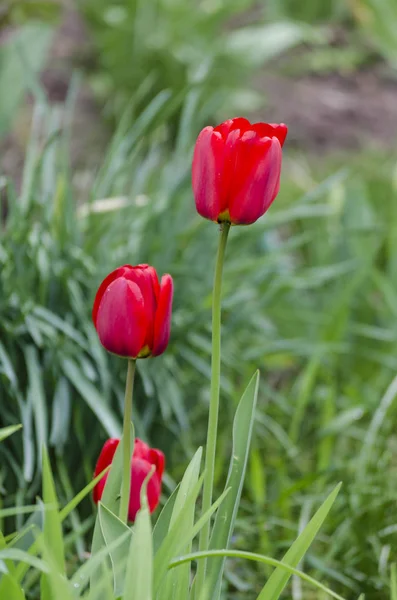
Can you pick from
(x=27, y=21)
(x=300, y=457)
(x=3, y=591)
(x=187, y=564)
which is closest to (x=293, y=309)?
(x=300, y=457)

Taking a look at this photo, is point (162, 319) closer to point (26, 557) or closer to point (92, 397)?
point (26, 557)

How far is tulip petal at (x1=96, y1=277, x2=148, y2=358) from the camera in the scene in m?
0.90

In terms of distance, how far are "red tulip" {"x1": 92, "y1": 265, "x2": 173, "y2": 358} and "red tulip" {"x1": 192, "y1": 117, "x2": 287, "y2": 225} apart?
10cm

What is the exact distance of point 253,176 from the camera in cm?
90

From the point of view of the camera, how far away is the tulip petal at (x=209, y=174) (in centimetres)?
90

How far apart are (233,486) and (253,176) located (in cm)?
34

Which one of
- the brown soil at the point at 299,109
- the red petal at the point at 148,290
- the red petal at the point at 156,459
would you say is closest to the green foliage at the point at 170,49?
the brown soil at the point at 299,109

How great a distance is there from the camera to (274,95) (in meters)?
3.99

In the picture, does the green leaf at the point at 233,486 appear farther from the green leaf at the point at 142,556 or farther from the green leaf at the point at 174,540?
the green leaf at the point at 142,556

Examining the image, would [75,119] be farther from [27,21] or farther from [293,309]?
[293,309]

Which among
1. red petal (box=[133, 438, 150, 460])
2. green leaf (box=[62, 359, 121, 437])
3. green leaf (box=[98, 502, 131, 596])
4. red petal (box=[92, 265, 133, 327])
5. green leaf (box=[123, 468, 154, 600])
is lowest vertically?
green leaf (box=[62, 359, 121, 437])

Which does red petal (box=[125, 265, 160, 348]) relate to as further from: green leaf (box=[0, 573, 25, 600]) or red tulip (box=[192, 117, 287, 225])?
green leaf (box=[0, 573, 25, 600])

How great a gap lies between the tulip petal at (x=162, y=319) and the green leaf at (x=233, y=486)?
4.4 inches

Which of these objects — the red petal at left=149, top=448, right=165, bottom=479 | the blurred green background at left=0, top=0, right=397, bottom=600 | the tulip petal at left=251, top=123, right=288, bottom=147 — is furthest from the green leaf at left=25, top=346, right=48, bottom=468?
the tulip petal at left=251, top=123, right=288, bottom=147
